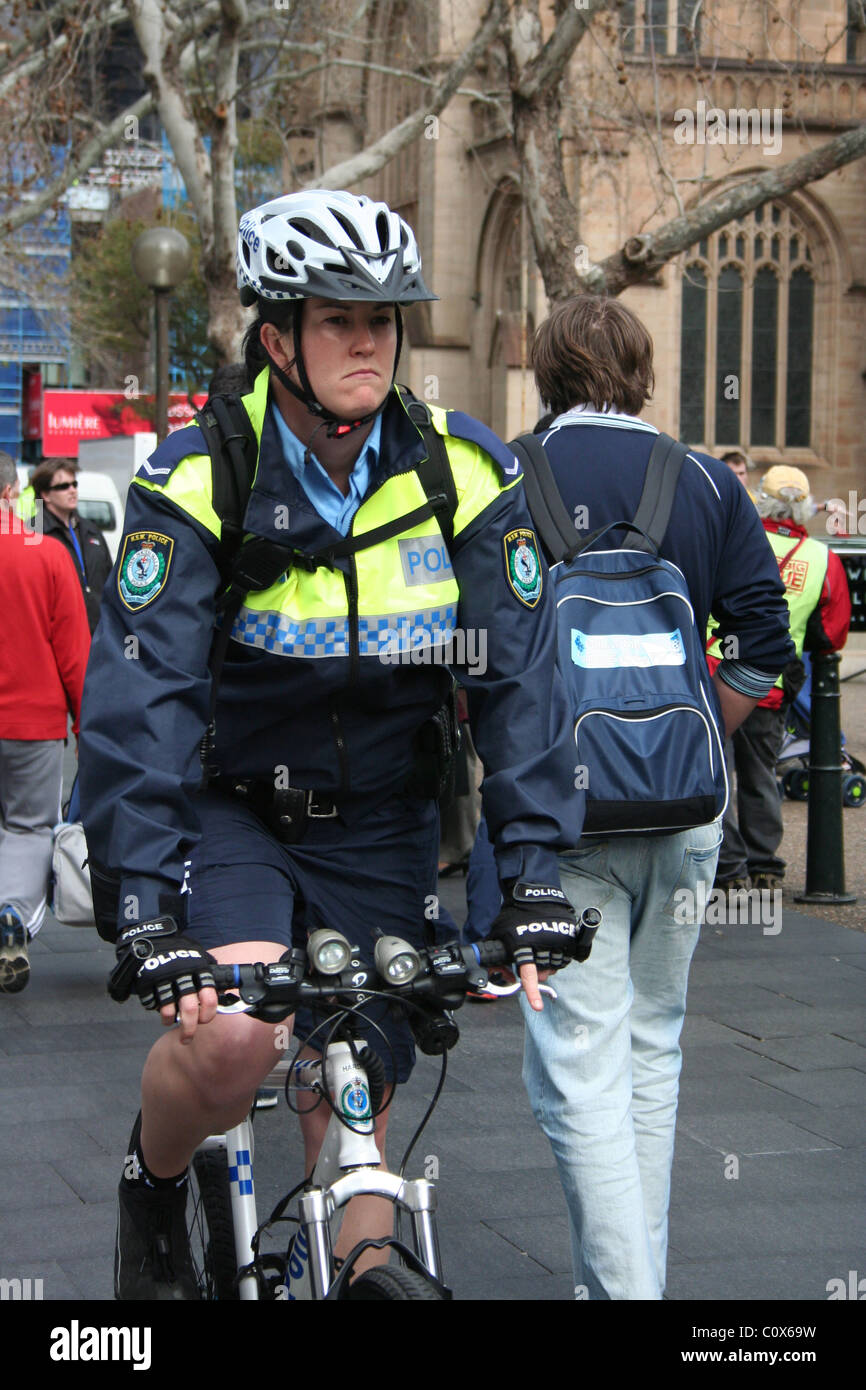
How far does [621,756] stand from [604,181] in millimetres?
25014

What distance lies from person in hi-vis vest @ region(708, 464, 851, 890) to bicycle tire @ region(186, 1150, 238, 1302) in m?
5.23

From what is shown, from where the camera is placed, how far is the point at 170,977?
7.63ft

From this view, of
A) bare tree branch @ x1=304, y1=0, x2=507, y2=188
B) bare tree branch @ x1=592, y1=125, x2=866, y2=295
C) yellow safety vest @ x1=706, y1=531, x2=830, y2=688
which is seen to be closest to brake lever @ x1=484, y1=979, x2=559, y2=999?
yellow safety vest @ x1=706, y1=531, x2=830, y2=688

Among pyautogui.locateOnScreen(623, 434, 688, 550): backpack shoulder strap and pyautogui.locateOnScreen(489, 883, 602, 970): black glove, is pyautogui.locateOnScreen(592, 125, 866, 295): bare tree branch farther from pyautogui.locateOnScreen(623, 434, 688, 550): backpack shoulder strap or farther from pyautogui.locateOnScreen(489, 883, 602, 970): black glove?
pyautogui.locateOnScreen(489, 883, 602, 970): black glove

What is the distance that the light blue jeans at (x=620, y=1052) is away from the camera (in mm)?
3180

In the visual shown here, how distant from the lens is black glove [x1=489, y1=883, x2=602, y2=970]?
8.34ft

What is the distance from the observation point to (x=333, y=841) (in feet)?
9.41

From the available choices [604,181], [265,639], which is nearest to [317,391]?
[265,639]

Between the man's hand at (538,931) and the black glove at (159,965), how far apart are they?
436 mm

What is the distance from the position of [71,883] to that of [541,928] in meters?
4.10

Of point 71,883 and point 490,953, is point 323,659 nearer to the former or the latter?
point 490,953
